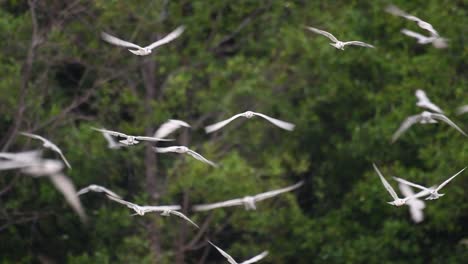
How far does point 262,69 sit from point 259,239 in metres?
2.85

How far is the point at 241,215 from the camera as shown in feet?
62.8

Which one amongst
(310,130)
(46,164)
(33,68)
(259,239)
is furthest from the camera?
(310,130)

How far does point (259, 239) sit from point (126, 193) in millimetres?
2233

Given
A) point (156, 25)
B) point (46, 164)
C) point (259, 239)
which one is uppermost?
point (46, 164)

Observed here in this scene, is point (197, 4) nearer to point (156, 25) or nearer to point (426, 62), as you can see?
point (156, 25)

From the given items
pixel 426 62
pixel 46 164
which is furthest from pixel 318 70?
pixel 46 164

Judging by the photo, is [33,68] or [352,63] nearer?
[33,68]

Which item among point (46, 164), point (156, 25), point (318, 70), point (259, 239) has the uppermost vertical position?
point (46, 164)

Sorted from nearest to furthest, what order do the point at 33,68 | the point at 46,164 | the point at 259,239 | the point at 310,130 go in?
the point at 46,164 < the point at 33,68 < the point at 259,239 < the point at 310,130

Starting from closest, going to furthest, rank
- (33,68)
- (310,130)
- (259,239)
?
1. (33,68)
2. (259,239)
3. (310,130)

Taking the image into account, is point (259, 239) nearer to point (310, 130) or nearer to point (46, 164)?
point (310, 130)

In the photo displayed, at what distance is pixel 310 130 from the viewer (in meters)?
21.8

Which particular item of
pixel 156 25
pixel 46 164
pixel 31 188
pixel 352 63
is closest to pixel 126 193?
pixel 31 188

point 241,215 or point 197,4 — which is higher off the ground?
point 197,4
